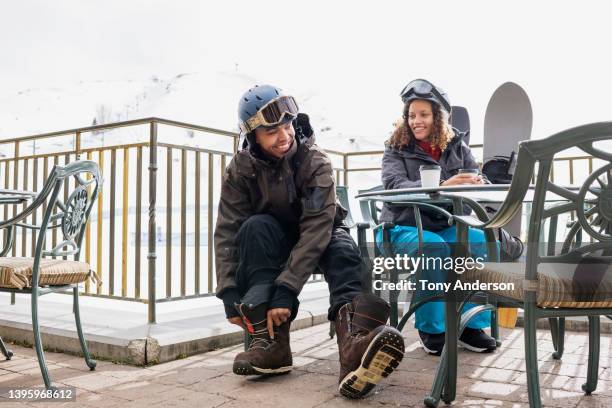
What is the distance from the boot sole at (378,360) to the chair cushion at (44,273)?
123 centimetres

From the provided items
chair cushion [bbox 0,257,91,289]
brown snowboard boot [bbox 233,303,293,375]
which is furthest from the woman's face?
chair cushion [bbox 0,257,91,289]

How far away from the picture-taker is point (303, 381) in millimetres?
2107

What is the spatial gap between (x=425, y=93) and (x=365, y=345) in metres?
1.53

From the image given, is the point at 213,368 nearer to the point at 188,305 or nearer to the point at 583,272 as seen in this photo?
the point at 188,305

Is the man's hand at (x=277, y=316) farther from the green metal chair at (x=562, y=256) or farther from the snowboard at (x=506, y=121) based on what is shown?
the snowboard at (x=506, y=121)

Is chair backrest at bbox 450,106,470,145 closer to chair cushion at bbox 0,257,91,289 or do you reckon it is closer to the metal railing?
the metal railing

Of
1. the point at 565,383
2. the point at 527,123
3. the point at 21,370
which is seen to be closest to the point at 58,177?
the point at 21,370

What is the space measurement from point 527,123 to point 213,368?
6.93ft

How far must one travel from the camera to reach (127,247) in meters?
3.47

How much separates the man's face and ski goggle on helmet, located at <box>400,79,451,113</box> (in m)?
0.88

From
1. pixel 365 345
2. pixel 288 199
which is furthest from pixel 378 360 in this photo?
pixel 288 199

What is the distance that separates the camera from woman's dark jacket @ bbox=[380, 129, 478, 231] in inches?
104

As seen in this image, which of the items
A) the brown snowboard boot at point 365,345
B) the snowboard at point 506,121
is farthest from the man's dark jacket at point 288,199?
the snowboard at point 506,121

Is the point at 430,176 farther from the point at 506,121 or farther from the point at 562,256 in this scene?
the point at 506,121
